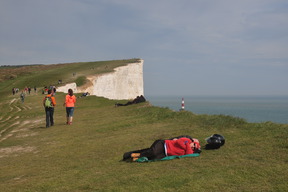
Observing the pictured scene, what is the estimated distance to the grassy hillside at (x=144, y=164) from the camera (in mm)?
6250

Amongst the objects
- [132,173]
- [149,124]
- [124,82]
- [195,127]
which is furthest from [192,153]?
[124,82]

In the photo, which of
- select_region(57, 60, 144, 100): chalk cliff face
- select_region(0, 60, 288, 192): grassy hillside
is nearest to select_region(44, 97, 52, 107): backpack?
select_region(0, 60, 288, 192): grassy hillside

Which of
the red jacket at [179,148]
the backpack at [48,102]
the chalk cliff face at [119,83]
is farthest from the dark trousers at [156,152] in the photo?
the chalk cliff face at [119,83]

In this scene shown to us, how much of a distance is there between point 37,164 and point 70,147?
88.4 inches

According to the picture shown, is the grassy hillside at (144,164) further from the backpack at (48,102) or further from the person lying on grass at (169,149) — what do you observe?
the backpack at (48,102)

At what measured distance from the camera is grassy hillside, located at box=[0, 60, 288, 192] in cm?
625

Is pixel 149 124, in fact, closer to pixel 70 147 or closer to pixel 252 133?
pixel 70 147

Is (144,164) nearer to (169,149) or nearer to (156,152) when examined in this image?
(156,152)

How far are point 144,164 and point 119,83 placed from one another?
6693cm

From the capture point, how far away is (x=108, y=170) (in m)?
7.88

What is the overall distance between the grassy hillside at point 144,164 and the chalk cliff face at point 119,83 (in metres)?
41.7

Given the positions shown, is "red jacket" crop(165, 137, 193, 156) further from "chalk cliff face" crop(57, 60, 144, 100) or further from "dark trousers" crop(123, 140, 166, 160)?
"chalk cliff face" crop(57, 60, 144, 100)

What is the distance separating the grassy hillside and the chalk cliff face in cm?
4173

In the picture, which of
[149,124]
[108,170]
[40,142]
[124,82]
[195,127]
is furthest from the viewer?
[124,82]
